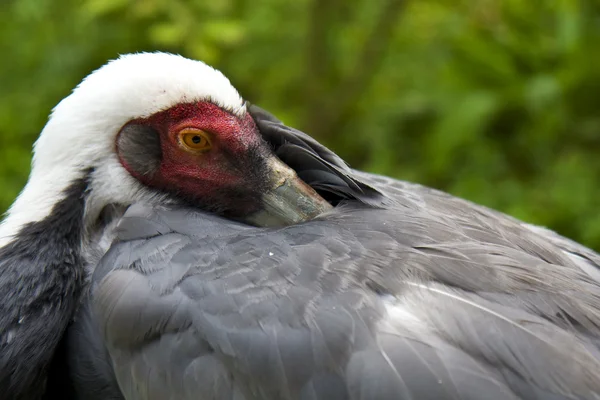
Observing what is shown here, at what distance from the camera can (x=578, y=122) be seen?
17.9 ft

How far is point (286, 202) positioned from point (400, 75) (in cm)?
356

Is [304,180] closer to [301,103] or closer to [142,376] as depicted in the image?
[142,376]

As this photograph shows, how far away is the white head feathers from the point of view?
2.54 m

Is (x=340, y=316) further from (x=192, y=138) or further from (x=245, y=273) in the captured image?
(x=192, y=138)

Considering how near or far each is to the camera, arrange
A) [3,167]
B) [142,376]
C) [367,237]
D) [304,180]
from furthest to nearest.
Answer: [3,167], [304,180], [367,237], [142,376]

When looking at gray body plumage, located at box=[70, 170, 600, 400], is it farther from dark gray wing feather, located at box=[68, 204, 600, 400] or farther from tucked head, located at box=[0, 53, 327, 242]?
tucked head, located at box=[0, 53, 327, 242]

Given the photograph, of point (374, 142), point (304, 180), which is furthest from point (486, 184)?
point (304, 180)

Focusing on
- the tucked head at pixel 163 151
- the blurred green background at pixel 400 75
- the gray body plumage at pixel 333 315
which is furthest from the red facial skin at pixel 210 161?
the blurred green background at pixel 400 75

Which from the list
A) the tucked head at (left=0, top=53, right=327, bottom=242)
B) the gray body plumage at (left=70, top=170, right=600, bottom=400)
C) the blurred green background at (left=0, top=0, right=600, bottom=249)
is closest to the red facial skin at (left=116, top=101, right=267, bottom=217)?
the tucked head at (left=0, top=53, right=327, bottom=242)

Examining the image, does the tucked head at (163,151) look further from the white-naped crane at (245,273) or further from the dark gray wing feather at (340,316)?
the dark gray wing feather at (340,316)

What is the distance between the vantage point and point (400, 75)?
19.4 feet

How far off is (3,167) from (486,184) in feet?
9.09

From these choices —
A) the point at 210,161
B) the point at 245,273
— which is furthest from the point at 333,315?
the point at 210,161

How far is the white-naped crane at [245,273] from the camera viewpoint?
2.03 metres
